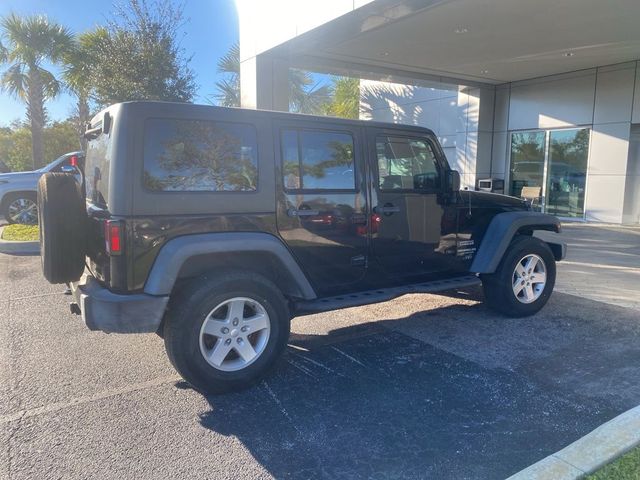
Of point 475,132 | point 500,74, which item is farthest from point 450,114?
point 500,74

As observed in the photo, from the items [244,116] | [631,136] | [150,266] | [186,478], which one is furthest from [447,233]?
[631,136]

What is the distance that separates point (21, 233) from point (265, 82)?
6.26 meters

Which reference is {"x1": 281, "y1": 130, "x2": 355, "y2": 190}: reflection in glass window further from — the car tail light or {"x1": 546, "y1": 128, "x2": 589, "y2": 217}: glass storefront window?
{"x1": 546, "y1": 128, "x2": 589, "y2": 217}: glass storefront window

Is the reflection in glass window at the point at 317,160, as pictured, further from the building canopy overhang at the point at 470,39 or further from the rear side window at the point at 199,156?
the building canopy overhang at the point at 470,39

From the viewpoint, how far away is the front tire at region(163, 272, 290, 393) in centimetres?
342

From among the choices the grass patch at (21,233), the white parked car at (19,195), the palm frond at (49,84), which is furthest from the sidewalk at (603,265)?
the palm frond at (49,84)

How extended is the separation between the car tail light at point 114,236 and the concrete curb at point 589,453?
2710 millimetres

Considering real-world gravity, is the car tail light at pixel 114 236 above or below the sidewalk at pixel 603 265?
above

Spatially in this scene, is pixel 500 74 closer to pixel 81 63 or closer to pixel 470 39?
pixel 470 39

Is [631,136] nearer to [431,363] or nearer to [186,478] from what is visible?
[431,363]

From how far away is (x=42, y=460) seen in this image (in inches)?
110

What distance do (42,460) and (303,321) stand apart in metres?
2.95

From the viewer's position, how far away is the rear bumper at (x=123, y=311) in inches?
129

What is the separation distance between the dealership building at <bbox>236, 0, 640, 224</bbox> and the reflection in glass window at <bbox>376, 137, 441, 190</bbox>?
14.7 feet
